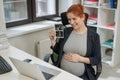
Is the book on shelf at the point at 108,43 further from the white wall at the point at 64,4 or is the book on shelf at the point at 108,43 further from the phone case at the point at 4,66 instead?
the phone case at the point at 4,66

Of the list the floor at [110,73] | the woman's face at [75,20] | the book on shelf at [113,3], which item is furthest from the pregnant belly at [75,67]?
the book on shelf at [113,3]

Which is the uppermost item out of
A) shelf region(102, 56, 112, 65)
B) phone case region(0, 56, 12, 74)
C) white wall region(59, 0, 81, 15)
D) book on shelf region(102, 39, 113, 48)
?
white wall region(59, 0, 81, 15)

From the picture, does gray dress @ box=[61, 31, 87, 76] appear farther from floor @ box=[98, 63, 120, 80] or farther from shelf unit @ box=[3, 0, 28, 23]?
shelf unit @ box=[3, 0, 28, 23]

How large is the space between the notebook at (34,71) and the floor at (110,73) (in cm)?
154

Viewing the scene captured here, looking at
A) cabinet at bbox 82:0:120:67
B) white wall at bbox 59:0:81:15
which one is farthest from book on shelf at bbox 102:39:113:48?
white wall at bbox 59:0:81:15

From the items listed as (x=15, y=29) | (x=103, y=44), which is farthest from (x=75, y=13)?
(x=103, y=44)

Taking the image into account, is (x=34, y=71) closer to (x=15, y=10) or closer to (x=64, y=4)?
(x=15, y=10)

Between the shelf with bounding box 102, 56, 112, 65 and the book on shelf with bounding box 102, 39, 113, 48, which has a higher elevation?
the book on shelf with bounding box 102, 39, 113, 48

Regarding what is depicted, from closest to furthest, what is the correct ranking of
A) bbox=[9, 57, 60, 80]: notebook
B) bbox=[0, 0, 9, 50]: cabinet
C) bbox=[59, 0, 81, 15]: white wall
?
bbox=[9, 57, 60, 80]: notebook
bbox=[0, 0, 9, 50]: cabinet
bbox=[59, 0, 81, 15]: white wall

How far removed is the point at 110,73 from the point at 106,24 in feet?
2.66

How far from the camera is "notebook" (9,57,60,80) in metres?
1.32

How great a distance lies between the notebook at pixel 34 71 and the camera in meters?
1.32

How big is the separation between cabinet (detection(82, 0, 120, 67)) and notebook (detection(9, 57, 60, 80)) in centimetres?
174

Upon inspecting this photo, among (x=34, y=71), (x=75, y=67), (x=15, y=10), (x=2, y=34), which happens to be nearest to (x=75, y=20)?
(x=75, y=67)
